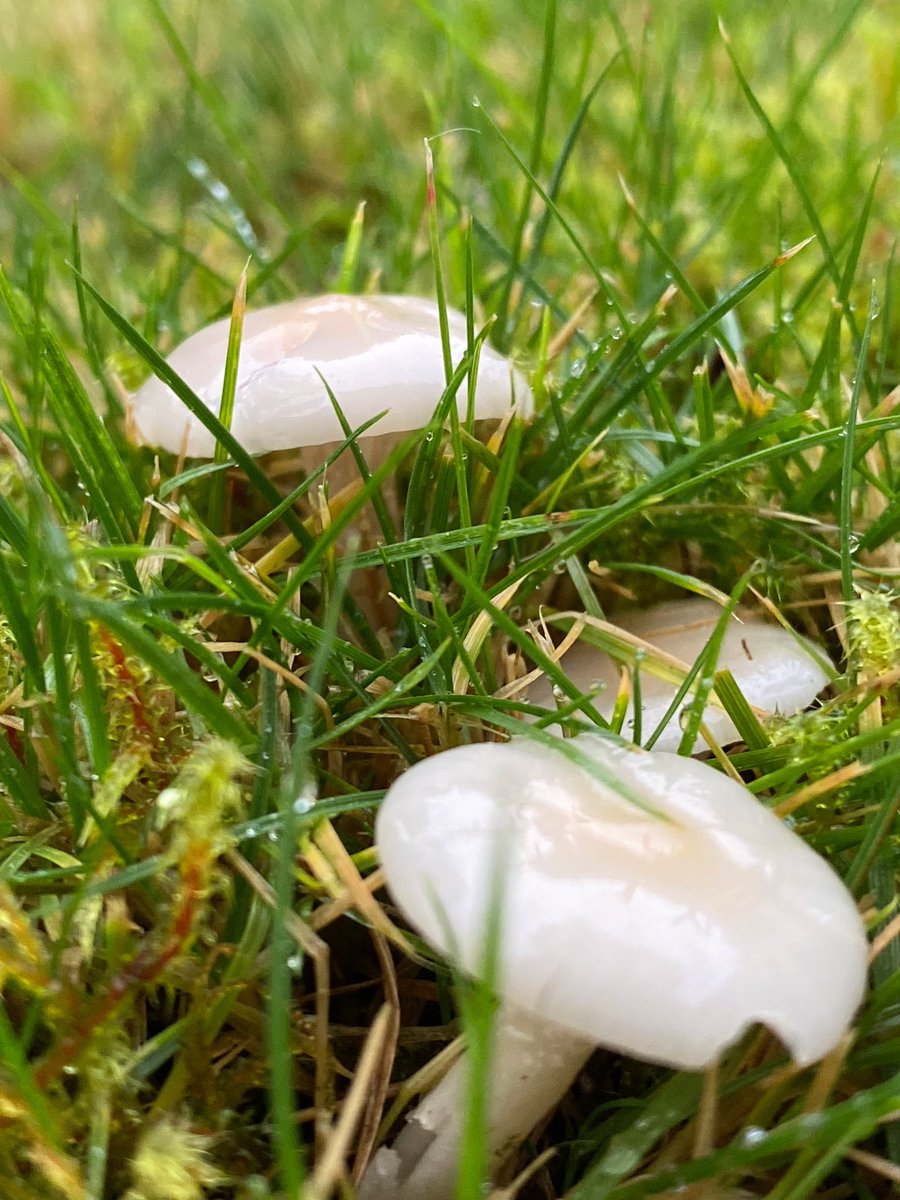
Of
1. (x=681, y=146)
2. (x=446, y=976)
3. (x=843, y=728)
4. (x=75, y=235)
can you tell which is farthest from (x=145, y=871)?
(x=681, y=146)

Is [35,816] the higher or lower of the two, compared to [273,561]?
lower

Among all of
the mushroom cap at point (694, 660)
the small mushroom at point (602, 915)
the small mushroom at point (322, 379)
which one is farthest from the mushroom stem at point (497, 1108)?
the small mushroom at point (322, 379)

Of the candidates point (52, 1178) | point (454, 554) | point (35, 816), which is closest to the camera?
point (52, 1178)

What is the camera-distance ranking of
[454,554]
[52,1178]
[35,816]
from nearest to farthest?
[52,1178]
[35,816]
[454,554]

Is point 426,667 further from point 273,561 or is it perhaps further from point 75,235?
point 75,235

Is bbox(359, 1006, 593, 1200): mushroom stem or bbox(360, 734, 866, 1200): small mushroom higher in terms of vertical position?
bbox(360, 734, 866, 1200): small mushroom

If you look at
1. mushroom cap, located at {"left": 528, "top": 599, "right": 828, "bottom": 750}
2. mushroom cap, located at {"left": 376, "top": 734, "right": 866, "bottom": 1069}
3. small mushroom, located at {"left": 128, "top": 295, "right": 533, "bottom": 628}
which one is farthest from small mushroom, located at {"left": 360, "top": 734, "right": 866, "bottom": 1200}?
small mushroom, located at {"left": 128, "top": 295, "right": 533, "bottom": 628}

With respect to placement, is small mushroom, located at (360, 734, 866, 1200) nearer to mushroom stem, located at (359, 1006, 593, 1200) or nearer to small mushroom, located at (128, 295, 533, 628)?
mushroom stem, located at (359, 1006, 593, 1200)
